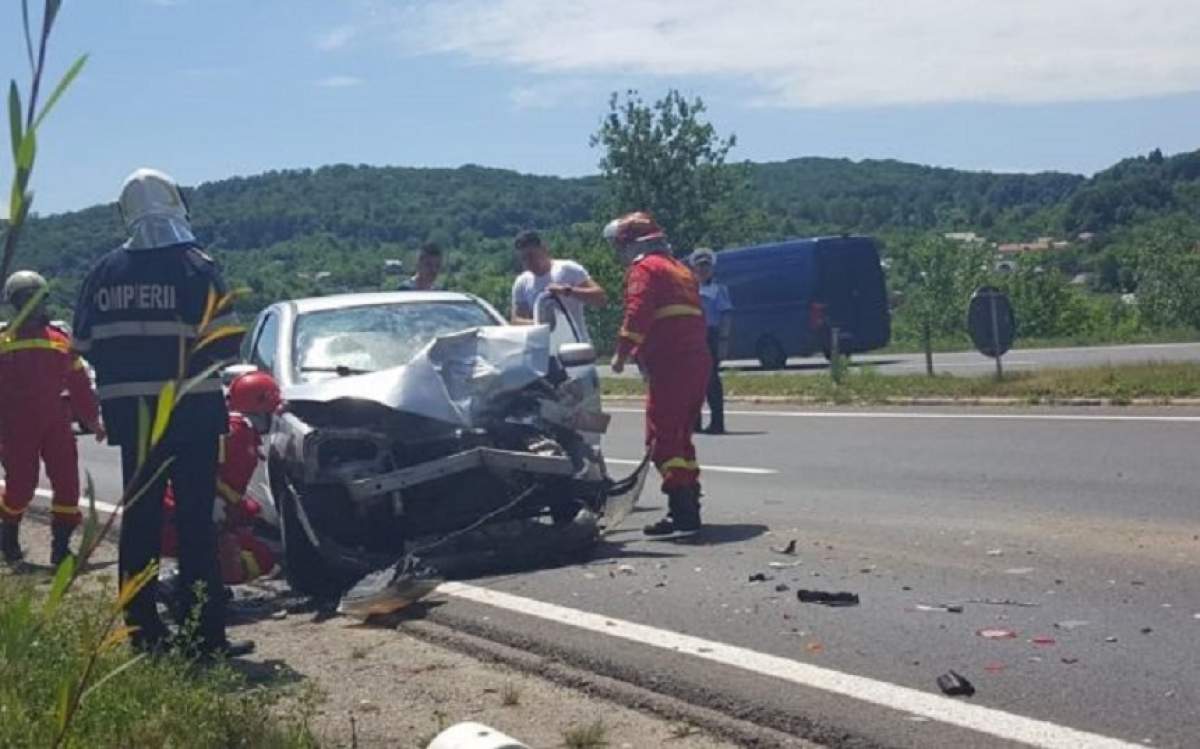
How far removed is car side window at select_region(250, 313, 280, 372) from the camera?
9.89 m

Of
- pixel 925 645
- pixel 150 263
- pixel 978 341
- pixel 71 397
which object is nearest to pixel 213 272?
pixel 150 263

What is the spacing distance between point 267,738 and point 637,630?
6.84 ft

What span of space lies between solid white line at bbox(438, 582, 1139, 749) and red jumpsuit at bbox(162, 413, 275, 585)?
1208mm

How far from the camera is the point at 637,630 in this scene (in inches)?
272

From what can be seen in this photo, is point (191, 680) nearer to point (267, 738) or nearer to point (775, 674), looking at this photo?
point (267, 738)

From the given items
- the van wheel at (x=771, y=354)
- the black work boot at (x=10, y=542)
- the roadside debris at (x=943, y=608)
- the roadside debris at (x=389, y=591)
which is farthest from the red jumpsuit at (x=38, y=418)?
the van wheel at (x=771, y=354)

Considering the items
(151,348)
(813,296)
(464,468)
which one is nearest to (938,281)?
(813,296)

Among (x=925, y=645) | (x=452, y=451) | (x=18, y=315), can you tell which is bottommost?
(x=925, y=645)

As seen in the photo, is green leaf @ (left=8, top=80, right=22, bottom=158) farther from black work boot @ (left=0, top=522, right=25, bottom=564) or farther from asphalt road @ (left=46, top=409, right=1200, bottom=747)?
black work boot @ (left=0, top=522, right=25, bottom=564)

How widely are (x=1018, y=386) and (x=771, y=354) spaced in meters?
17.9

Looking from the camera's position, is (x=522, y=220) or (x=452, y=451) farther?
(x=522, y=220)

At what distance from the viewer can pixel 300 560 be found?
8.34 m

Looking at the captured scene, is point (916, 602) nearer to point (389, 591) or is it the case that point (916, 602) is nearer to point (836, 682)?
point (836, 682)

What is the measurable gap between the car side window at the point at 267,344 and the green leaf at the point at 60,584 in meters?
6.93
